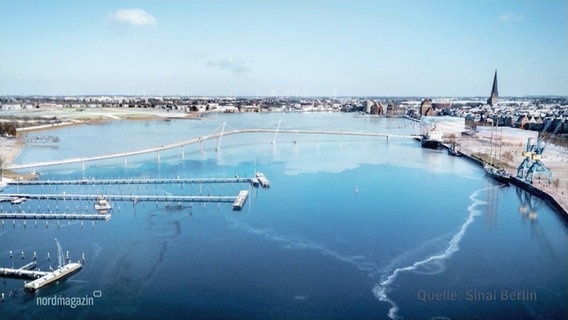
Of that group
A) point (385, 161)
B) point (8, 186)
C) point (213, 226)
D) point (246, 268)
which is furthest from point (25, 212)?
point (385, 161)

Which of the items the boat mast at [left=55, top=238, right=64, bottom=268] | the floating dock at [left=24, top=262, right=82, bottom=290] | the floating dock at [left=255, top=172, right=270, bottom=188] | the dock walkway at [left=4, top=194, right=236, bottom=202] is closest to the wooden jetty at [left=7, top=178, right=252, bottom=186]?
the floating dock at [left=255, top=172, right=270, bottom=188]

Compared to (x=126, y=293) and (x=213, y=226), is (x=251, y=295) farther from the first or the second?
(x=213, y=226)

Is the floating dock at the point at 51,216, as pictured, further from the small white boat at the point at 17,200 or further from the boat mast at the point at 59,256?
the boat mast at the point at 59,256

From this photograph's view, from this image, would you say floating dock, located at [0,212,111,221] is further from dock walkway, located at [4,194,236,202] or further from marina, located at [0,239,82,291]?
marina, located at [0,239,82,291]

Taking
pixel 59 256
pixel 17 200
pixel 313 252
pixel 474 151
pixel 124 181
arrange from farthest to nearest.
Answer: pixel 474 151 → pixel 124 181 → pixel 17 200 → pixel 313 252 → pixel 59 256

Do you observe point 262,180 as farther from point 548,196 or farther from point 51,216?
point 548,196

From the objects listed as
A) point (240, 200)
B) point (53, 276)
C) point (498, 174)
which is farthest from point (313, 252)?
point (498, 174)
